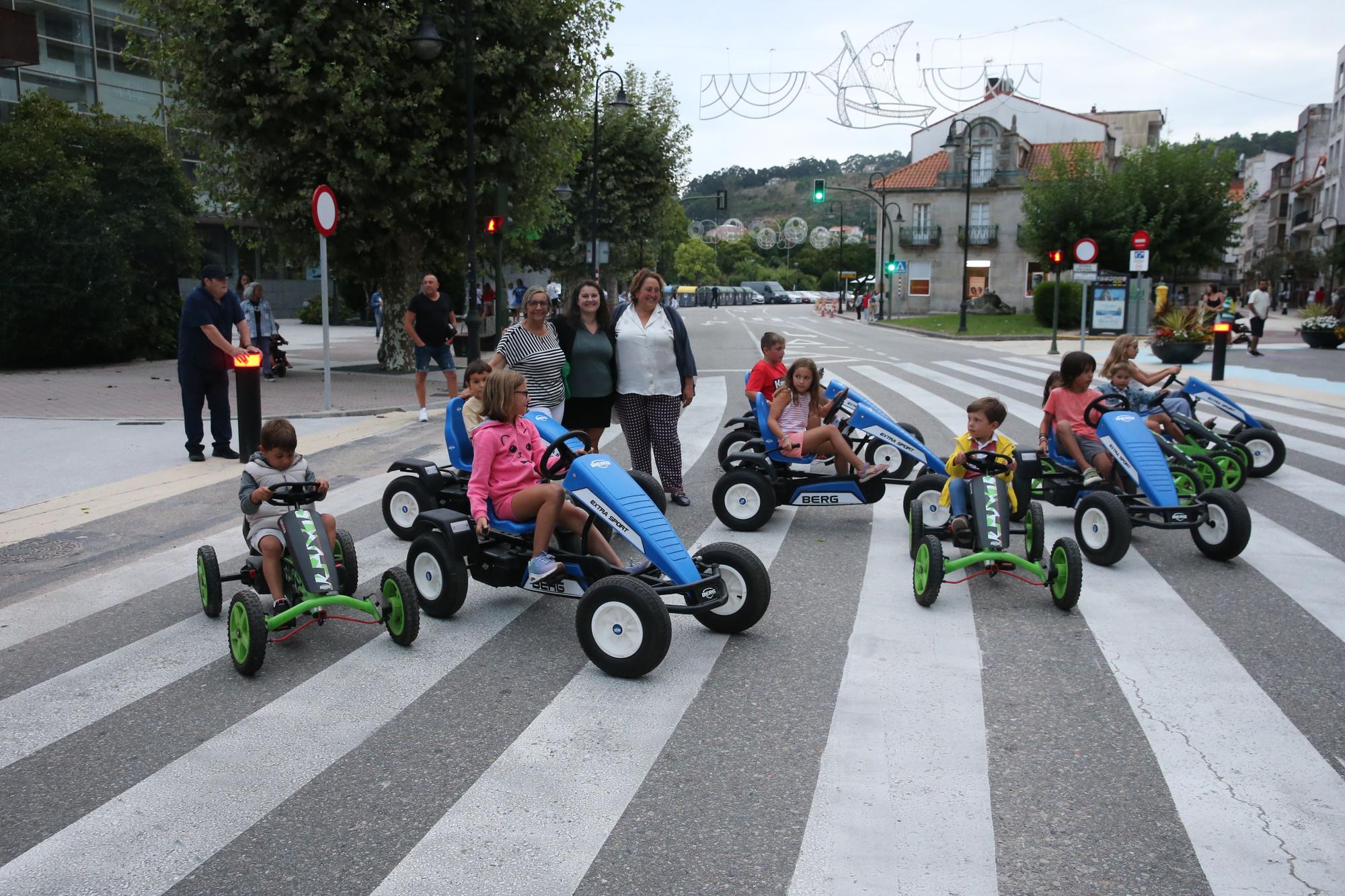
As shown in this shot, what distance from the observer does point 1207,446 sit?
8727mm

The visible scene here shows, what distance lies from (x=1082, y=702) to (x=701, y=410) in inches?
409

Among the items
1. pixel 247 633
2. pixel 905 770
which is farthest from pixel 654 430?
pixel 905 770

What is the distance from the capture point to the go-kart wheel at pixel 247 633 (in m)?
4.45

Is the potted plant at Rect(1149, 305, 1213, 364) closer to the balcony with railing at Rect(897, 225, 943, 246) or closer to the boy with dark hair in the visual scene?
the boy with dark hair

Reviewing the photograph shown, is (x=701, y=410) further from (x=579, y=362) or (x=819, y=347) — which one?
(x=819, y=347)

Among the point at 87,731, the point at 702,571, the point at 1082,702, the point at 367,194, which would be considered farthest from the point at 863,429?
the point at 367,194

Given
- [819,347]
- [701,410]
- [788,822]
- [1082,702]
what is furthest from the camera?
[819,347]

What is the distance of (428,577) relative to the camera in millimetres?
5391

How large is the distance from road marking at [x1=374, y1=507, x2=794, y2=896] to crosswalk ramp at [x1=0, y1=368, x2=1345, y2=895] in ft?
0.03

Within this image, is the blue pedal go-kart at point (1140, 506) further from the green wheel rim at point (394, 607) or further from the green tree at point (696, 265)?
the green tree at point (696, 265)

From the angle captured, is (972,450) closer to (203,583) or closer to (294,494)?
(294,494)

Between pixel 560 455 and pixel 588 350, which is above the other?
pixel 588 350

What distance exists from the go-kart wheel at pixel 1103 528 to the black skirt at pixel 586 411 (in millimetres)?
3384

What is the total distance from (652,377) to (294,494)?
10.8ft
